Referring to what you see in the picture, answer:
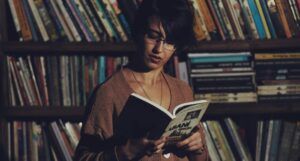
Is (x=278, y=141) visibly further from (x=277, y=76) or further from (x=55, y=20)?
(x=55, y=20)

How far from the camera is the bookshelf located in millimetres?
2303

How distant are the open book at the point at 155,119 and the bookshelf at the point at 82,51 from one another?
2.30ft

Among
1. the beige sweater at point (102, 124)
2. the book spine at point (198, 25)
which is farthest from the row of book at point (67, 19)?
the beige sweater at point (102, 124)

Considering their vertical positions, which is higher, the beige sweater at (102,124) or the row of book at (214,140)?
the beige sweater at (102,124)

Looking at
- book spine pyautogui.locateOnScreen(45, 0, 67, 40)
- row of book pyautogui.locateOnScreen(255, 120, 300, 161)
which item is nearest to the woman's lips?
book spine pyautogui.locateOnScreen(45, 0, 67, 40)

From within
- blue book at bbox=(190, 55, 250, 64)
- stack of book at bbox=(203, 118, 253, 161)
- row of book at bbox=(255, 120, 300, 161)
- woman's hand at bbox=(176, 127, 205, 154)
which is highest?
woman's hand at bbox=(176, 127, 205, 154)

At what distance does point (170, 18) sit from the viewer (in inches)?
69.3

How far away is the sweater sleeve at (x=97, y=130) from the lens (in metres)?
1.62

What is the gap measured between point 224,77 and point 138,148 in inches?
34.6

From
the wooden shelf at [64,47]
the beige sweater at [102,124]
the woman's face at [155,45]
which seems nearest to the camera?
the beige sweater at [102,124]

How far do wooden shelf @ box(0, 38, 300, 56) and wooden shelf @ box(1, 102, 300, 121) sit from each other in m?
0.21

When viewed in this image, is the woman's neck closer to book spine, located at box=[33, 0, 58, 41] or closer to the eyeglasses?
the eyeglasses

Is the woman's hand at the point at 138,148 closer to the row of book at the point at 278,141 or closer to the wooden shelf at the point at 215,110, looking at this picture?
the wooden shelf at the point at 215,110

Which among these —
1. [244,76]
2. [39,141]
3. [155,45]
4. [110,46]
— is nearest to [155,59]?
[155,45]
